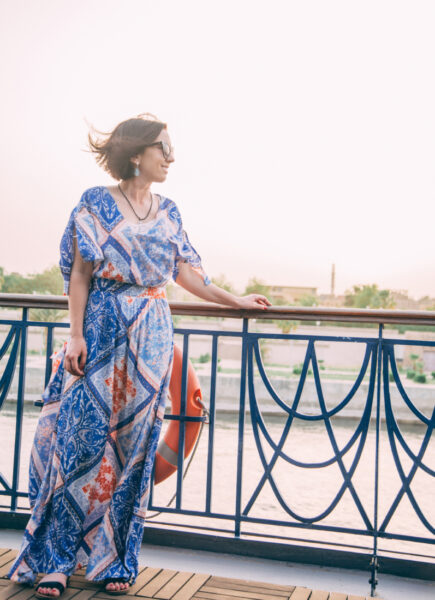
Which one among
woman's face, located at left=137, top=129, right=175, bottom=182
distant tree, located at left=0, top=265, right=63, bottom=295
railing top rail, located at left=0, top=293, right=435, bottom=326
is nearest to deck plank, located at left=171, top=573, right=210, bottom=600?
railing top rail, located at left=0, top=293, right=435, bottom=326

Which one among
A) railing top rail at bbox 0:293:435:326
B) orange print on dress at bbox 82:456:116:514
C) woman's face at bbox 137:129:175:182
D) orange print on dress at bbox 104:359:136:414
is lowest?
orange print on dress at bbox 82:456:116:514

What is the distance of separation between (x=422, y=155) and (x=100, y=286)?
38642 millimetres

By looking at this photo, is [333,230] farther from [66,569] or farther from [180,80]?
[66,569]

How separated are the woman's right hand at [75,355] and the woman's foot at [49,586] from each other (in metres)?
0.52

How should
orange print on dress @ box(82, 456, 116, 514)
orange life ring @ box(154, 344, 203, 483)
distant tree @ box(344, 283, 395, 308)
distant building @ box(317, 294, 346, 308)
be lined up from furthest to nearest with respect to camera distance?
distant building @ box(317, 294, 346, 308)
distant tree @ box(344, 283, 395, 308)
orange life ring @ box(154, 344, 203, 483)
orange print on dress @ box(82, 456, 116, 514)

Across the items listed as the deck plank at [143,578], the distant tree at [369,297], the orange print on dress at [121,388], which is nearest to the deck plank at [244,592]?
the deck plank at [143,578]

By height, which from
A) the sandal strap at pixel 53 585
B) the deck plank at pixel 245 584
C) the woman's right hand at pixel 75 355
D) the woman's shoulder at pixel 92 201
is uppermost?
the woman's shoulder at pixel 92 201

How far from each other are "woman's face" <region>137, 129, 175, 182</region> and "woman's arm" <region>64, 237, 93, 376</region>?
0.90ft

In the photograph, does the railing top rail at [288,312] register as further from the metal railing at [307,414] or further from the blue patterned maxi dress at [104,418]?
the blue patterned maxi dress at [104,418]

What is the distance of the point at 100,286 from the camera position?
5.14ft

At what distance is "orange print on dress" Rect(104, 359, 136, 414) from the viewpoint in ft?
5.12

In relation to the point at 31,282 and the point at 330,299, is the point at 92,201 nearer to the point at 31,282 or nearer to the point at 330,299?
the point at 31,282

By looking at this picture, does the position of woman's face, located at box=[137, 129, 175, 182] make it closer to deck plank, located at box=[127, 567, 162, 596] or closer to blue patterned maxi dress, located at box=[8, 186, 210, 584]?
blue patterned maxi dress, located at box=[8, 186, 210, 584]

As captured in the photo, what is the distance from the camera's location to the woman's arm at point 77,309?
151cm
